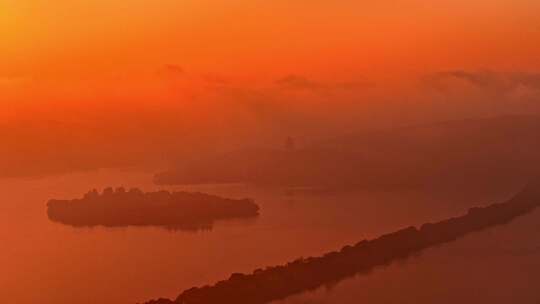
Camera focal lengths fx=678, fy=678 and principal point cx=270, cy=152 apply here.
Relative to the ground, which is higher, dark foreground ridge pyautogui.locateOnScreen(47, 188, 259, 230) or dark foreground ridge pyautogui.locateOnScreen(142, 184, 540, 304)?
A: dark foreground ridge pyautogui.locateOnScreen(47, 188, 259, 230)

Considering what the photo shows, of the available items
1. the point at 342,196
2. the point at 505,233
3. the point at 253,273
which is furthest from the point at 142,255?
the point at 505,233

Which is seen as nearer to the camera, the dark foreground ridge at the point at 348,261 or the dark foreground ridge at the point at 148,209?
the dark foreground ridge at the point at 348,261

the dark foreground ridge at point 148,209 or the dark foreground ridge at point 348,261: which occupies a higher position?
the dark foreground ridge at point 148,209

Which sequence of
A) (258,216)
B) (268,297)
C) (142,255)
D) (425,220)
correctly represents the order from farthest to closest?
(258,216) < (425,220) < (142,255) < (268,297)

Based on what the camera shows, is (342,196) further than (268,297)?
Yes

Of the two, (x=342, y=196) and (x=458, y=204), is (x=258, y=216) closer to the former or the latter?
(x=342, y=196)
